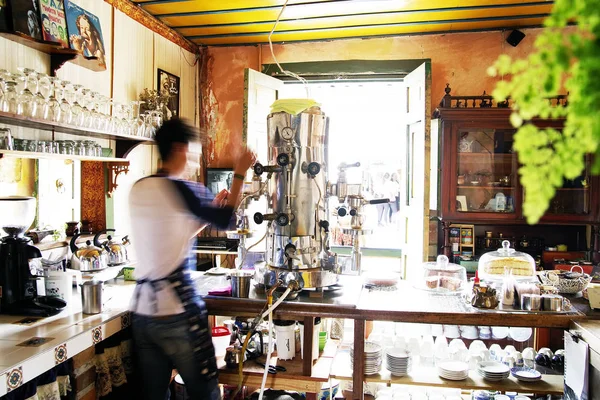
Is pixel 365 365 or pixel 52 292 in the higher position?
pixel 52 292

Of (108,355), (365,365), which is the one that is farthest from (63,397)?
(365,365)

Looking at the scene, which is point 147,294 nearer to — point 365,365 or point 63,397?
point 63,397

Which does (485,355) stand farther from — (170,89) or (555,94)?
(170,89)

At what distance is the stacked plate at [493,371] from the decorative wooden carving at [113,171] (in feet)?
8.64

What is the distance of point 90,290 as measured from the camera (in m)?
2.15

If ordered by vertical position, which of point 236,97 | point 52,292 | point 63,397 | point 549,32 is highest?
point 236,97

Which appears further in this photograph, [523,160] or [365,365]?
[365,365]

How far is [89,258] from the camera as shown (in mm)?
2596

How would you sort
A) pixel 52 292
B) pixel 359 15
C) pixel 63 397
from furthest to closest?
pixel 359 15
pixel 52 292
pixel 63 397

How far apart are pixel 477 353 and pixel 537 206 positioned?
7.10 feet

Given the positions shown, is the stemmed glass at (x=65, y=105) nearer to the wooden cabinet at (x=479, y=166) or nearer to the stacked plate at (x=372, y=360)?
the stacked plate at (x=372, y=360)

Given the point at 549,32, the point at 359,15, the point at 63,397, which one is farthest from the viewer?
the point at 359,15

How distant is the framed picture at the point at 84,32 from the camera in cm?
292

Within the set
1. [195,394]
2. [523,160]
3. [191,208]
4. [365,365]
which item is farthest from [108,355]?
[523,160]
